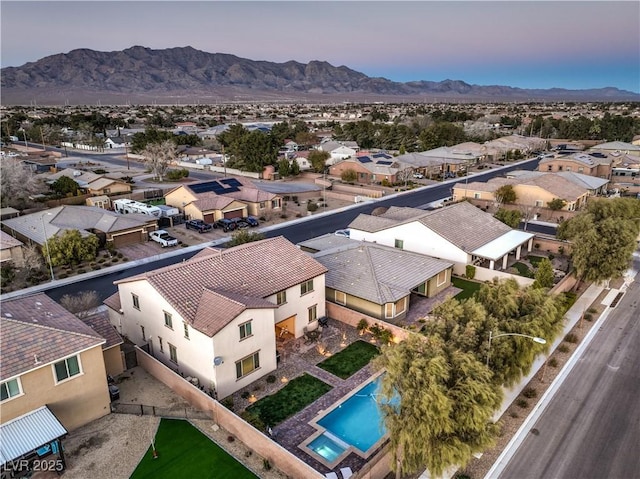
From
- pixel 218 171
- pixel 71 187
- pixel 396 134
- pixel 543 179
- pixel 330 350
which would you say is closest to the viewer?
pixel 330 350

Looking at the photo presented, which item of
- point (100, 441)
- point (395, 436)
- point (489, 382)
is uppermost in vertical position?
point (489, 382)

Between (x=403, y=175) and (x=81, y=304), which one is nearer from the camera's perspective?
(x=81, y=304)

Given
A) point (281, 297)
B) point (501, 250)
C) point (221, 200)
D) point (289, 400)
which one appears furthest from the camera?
point (221, 200)

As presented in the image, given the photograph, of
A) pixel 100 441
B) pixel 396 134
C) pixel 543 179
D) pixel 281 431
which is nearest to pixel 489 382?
pixel 281 431

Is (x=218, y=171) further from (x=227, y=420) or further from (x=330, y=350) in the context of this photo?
(x=227, y=420)

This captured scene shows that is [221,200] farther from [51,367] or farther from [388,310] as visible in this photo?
[51,367]

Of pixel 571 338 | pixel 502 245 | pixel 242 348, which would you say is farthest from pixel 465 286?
pixel 242 348
